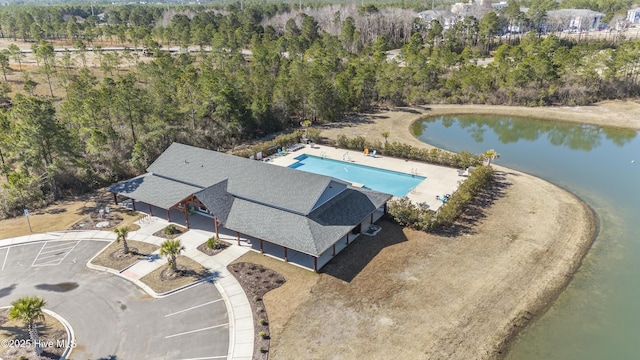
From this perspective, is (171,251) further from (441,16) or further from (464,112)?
(441,16)

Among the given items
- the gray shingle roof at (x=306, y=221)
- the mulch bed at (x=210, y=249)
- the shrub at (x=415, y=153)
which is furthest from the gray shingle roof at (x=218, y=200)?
the shrub at (x=415, y=153)

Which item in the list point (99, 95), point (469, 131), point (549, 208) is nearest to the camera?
point (549, 208)

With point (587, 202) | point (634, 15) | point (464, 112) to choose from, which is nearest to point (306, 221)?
point (587, 202)

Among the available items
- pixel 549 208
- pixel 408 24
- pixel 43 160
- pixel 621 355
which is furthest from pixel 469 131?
pixel 408 24

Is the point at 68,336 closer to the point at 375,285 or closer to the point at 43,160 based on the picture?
the point at 375,285

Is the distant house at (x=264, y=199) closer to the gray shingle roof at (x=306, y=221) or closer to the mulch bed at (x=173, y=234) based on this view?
the gray shingle roof at (x=306, y=221)

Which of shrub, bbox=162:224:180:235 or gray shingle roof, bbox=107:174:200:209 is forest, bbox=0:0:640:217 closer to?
gray shingle roof, bbox=107:174:200:209
